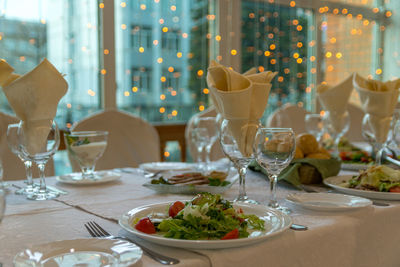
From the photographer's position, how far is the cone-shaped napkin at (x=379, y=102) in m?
1.66

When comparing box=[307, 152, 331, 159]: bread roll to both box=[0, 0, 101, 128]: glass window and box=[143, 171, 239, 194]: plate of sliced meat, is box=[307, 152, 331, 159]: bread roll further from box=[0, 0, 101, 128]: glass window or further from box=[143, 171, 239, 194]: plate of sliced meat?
box=[0, 0, 101, 128]: glass window

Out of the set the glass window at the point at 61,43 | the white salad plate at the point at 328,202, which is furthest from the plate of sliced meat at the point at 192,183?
the glass window at the point at 61,43

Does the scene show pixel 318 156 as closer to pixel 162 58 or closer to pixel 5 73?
pixel 5 73

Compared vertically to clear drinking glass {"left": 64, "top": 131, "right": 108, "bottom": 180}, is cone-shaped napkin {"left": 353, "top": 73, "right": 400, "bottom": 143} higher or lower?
higher

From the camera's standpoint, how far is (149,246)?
2.57 ft

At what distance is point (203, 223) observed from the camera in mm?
783

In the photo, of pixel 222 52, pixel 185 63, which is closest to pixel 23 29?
pixel 185 63

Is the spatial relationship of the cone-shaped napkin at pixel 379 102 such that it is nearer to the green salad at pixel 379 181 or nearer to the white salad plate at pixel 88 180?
the green salad at pixel 379 181

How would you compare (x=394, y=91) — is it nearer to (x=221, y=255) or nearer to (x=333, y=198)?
(x=333, y=198)

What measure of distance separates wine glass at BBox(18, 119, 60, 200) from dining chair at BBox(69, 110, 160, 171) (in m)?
0.83

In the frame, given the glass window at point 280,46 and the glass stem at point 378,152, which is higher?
the glass window at point 280,46

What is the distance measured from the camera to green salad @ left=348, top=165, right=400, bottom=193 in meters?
1.20

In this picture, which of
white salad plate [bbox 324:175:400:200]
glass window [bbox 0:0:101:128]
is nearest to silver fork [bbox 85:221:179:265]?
white salad plate [bbox 324:175:400:200]

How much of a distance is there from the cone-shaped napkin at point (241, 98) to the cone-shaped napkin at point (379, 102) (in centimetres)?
62
